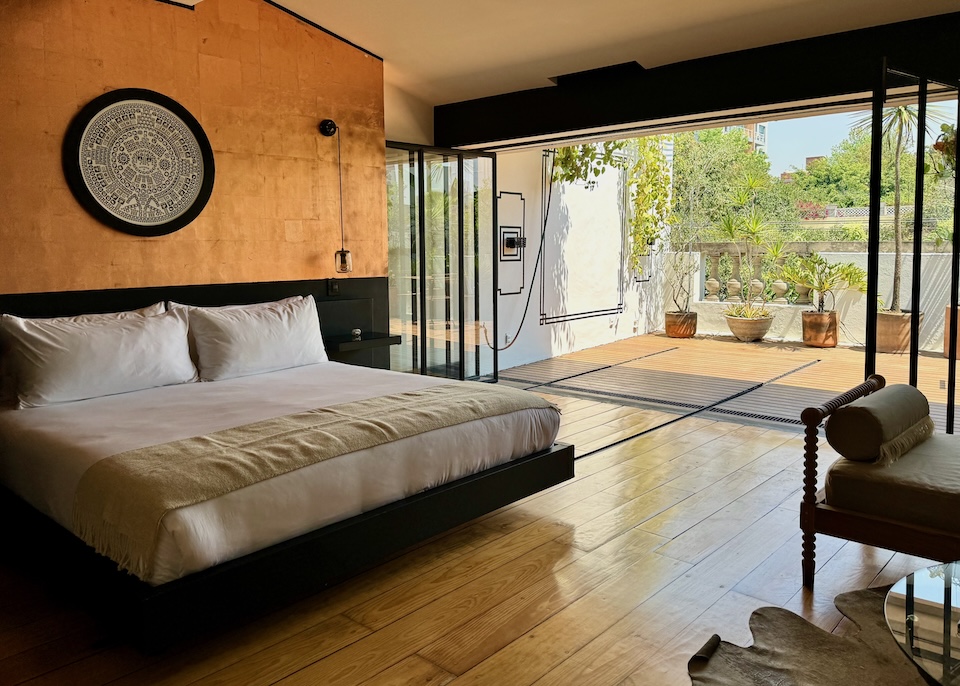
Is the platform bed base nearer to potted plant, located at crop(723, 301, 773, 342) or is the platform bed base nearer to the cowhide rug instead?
the cowhide rug

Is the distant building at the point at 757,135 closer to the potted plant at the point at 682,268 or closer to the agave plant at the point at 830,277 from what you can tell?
the potted plant at the point at 682,268

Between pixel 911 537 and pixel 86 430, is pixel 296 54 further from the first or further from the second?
pixel 911 537

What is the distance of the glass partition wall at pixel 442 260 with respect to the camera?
5914mm

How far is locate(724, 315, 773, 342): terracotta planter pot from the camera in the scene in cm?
940

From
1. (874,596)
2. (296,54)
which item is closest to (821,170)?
(296,54)

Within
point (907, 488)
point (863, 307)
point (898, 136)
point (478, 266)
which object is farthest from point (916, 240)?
point (863, 307)

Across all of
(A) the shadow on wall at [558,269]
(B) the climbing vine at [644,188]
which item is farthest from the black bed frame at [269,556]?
(B) the climbing vine at [644,188]

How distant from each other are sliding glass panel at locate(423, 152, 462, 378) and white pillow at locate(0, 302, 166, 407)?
242 cm

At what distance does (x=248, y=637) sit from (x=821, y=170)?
44.0 ft

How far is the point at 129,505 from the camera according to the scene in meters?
2.34

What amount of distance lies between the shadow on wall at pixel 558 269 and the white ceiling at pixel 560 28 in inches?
97.1

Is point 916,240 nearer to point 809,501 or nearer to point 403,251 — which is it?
point 809,501

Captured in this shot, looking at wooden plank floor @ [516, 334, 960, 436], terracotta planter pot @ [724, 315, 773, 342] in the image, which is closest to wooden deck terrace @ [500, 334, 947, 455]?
wooden plank floor @ [516, 334, 960, 436]

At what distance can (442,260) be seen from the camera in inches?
246
